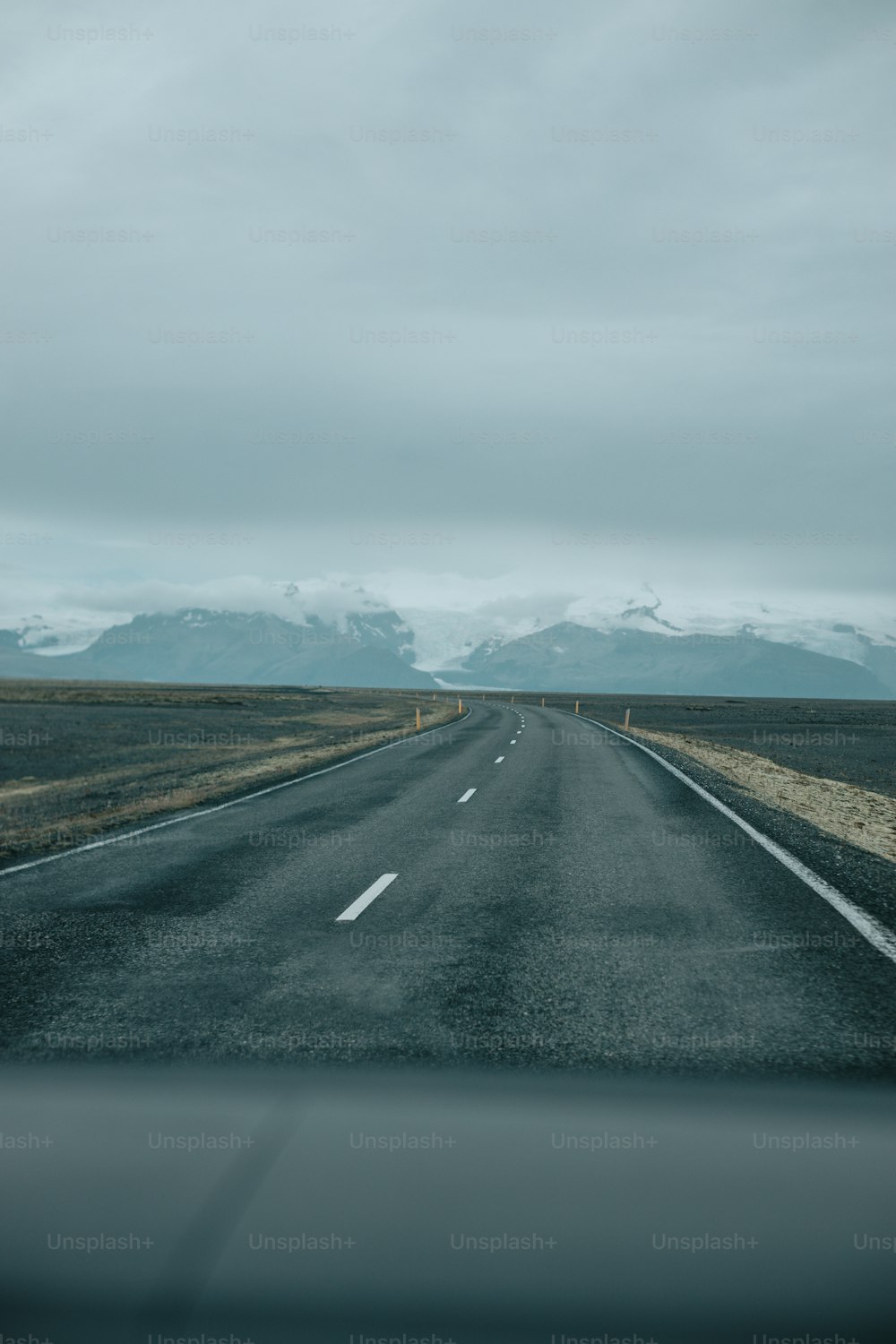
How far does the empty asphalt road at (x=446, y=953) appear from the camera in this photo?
443cm

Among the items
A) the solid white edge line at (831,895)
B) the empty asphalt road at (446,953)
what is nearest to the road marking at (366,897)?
the empty asphalt road at (446,953)

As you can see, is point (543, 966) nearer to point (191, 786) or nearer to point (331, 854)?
point (331, 854)

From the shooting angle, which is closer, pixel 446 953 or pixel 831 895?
pixel 446 953

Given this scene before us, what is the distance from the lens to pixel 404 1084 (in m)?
3.98

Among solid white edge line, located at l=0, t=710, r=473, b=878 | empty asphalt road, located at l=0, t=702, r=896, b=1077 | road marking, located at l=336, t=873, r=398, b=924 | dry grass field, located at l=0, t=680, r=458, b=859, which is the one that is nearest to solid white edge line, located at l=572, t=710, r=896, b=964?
empty asphalt road, located at l=0, t=702, r=896, b=1077

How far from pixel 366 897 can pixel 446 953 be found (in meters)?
1.72

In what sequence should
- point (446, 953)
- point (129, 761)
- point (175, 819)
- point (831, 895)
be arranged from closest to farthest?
point (446, 953) < point (831, 895) < point (175, 819) < point (129, 761)

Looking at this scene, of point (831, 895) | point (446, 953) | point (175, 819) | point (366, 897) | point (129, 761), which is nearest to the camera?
point (446, 953)

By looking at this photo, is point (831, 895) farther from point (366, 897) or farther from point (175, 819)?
point (175, 819)

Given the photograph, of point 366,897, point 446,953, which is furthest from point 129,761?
point 446,953

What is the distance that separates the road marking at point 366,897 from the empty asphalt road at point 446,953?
0.03m

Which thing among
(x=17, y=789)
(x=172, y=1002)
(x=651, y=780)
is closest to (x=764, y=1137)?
(x=172, y=1002)

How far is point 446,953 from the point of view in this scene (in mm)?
5957

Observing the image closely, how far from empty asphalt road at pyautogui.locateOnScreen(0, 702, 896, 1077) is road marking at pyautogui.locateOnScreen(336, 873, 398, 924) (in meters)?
0.03
